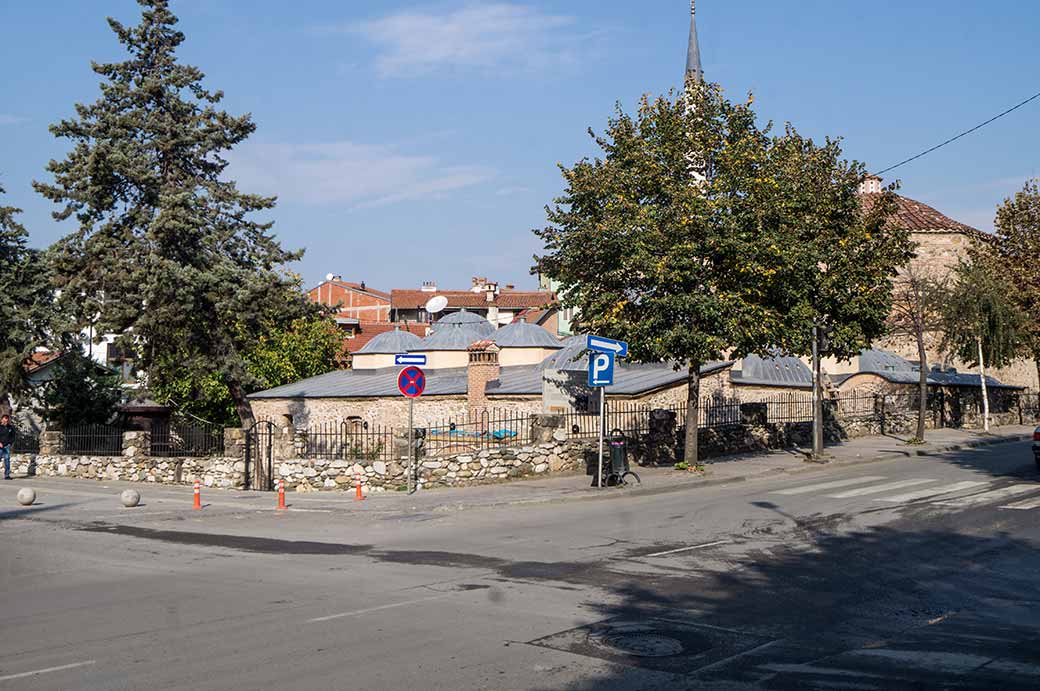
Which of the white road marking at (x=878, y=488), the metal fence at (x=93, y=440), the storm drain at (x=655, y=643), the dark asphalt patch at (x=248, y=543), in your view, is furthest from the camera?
the metal fence at (x=93, y=440)

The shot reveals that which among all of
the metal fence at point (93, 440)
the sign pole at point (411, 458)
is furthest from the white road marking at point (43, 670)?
the metal fence at point (93, 440)

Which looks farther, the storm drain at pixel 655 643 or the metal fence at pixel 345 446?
the metal fence at pixel 345 446

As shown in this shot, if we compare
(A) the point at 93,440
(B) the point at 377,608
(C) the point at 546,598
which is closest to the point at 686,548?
(C) the point at 546,598

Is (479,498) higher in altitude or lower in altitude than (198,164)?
lower

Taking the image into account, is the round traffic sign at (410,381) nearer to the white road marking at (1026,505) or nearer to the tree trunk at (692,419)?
the tree trunk at (692,419)

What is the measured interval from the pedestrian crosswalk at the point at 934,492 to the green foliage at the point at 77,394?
83.9 ft

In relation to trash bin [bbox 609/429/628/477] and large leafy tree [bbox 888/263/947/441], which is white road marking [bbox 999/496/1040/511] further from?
large leafy tree [bbox 888/263/947/441]

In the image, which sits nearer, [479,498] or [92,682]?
[92,682]

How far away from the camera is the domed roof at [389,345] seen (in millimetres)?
50469

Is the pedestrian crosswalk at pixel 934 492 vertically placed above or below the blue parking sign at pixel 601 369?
below

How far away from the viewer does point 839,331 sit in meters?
26.0

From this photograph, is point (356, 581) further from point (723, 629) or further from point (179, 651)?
point (723, 629)

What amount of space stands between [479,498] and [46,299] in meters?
24.0

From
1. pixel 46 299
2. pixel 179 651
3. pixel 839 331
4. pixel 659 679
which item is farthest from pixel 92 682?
pixel 46 299
